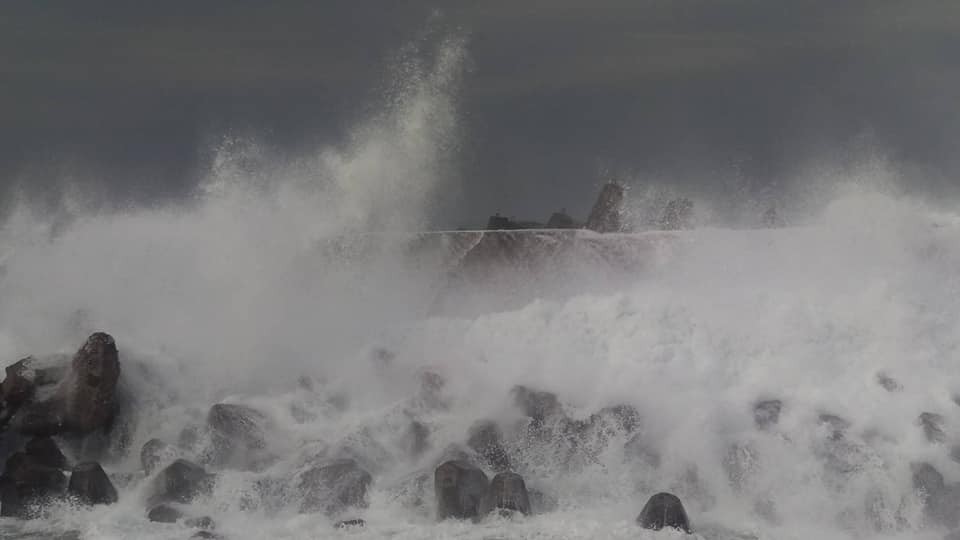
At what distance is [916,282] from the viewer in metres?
19.3

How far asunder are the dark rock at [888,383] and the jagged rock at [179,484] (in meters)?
11.7

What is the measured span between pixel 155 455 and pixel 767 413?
10865mm

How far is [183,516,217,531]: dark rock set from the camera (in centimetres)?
1461

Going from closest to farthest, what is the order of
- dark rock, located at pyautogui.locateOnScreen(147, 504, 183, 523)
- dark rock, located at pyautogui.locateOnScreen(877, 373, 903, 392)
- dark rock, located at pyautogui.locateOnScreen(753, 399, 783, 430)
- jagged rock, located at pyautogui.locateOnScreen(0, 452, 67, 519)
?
dark rock, located at pyautogui.locateOnScreen(147, 504, 183, 523) → jagged rock, located at pyautogui.locateOnScreen(0, 452, 67, 519) → dark rock, located at pyautogui.locateOnScreen(753, 399, 783, 430) → dark rock, located at pyautogui.locateOnScreen(877, 373, 903, 392)

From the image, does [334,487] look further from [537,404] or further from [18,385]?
[18,385]

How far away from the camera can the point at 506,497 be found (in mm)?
14734

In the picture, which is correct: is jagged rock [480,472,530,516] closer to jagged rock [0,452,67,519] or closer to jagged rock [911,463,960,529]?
jagged rock [911,463,960,529]

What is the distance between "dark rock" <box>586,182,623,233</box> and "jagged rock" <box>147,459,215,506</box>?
42.7ft

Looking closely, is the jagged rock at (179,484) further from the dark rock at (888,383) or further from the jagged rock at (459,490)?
the dark rock at (888,383)

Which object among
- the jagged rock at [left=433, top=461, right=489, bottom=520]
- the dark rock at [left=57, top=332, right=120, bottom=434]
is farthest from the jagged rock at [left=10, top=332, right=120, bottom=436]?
the jagged rock at [left=433, top=461, right=489, bottom=520]

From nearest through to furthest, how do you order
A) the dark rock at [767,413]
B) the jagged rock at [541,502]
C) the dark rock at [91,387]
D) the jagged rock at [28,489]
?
1. the jagged rock at [541,502]
2. the jagged rock at [28,489]
3. the dark rock at [767,413]
4. the dark rock at [91,387]

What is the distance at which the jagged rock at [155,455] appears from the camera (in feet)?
56.1

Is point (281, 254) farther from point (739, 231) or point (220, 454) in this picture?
point (739, 231)

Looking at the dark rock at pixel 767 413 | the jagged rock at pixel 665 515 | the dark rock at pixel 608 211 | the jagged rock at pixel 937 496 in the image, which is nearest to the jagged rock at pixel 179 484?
the jagged rock at pixel 665 515
